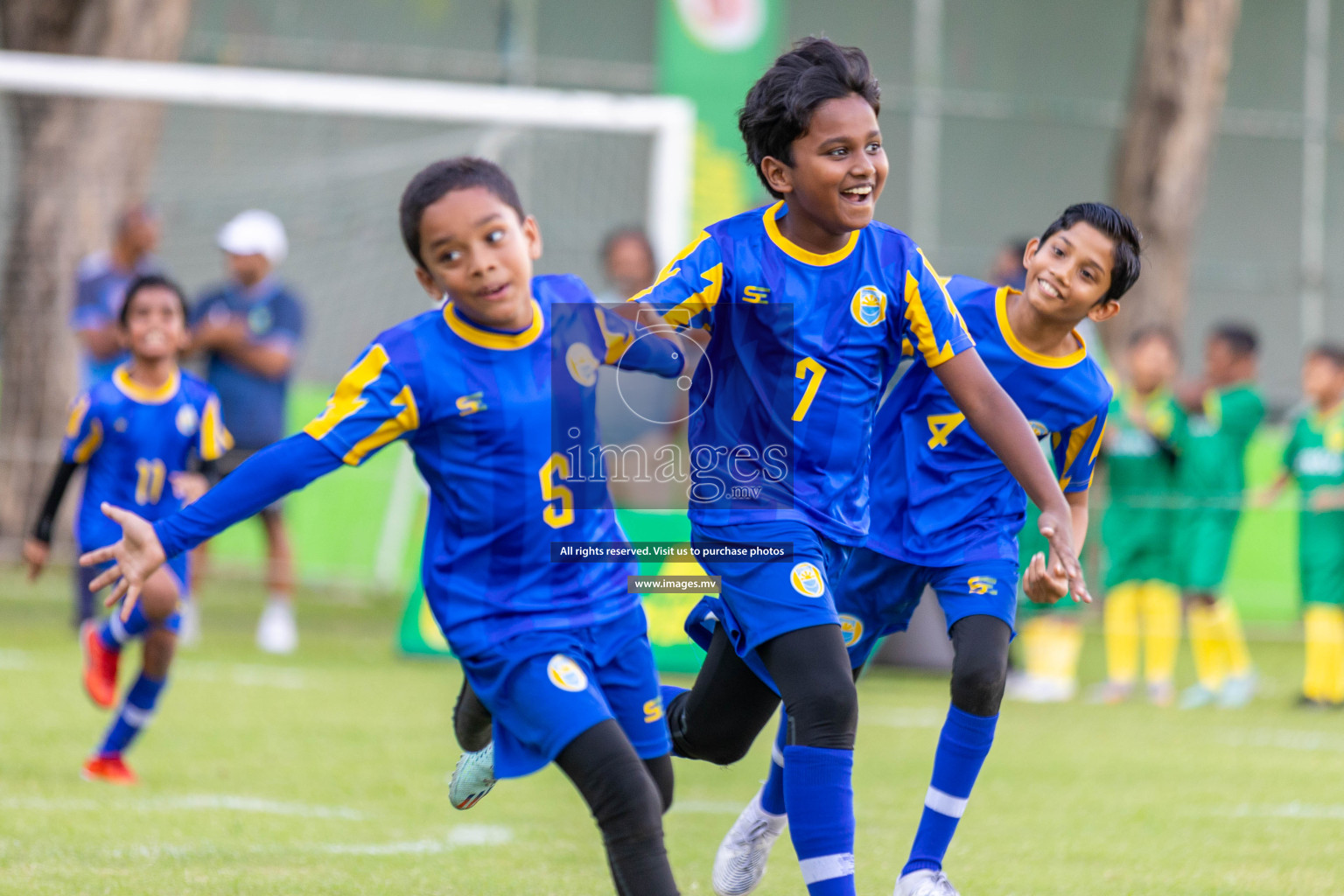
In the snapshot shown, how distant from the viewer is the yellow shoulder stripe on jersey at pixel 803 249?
371cm

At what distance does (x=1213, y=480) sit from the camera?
33.2 feet

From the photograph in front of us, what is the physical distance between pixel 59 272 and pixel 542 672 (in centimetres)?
934

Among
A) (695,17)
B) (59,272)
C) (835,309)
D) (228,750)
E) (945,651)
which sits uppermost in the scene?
(695,17)

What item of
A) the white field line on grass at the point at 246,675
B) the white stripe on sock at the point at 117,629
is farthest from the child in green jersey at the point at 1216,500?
the white stripe on sock at the point at 117,629

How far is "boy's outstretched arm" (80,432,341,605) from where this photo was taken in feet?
10.8

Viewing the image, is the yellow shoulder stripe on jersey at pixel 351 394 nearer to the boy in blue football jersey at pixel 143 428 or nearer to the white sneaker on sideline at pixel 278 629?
the boy in blue football jersey at pixel 143 428

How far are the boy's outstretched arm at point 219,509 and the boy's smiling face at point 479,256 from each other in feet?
1.53

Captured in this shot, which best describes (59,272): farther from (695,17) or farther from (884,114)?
(884,114)

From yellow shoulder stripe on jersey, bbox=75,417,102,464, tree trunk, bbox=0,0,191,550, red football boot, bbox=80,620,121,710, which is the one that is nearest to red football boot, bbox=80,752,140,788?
red football boot, bbox=80,620,121,710

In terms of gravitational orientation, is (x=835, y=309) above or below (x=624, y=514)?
above

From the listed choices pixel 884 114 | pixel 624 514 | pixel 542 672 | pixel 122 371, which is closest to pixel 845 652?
pixel 542 672

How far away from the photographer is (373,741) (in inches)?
264

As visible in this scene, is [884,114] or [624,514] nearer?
[624,514]

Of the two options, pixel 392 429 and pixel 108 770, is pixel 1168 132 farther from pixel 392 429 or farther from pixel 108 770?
pixel 392 429
